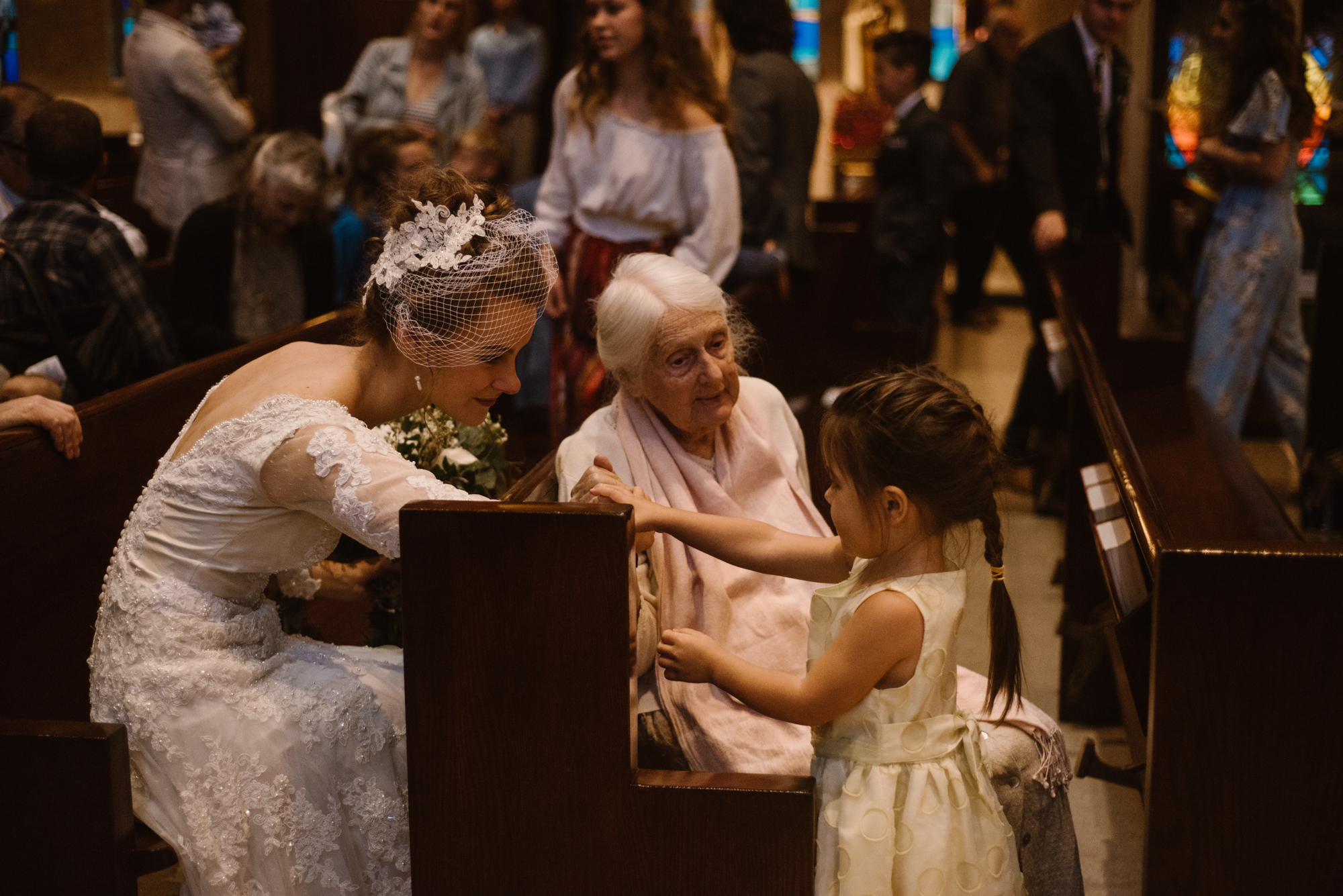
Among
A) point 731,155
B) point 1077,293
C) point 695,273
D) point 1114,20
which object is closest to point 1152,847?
point 695,273

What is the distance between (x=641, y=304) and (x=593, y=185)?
85.3 inches

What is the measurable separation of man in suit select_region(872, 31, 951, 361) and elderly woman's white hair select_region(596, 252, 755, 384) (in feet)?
15.3

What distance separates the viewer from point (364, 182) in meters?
5.16

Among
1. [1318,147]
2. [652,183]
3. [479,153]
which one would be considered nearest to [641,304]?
[652,183]

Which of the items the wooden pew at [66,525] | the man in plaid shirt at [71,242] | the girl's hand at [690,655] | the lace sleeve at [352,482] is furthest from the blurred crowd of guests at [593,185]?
the girl's hand at [690,655]

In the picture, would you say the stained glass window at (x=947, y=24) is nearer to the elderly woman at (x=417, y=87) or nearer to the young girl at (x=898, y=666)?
the elderly woman at (x=417, y=87)

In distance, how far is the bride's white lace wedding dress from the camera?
2.08 m

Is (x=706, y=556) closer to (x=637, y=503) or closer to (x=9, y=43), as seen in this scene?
(x=637, y=503)

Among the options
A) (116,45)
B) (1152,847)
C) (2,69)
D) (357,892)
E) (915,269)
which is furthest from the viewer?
(915,269)

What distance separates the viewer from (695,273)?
257 cm

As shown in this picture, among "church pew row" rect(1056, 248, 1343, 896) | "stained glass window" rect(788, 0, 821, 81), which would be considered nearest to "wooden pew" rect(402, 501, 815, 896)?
"church pew row" rect(1056, 248, 1343, 896)

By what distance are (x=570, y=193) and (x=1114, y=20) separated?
2459 mm

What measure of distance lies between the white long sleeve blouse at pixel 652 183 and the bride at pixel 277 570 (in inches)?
91.0

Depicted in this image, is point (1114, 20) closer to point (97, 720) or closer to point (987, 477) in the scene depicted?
point (987, 477)
